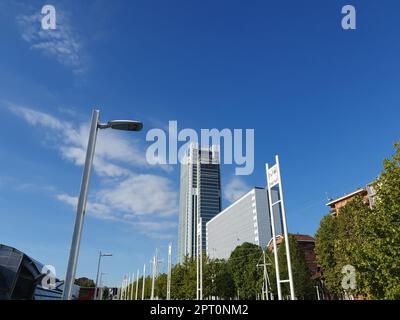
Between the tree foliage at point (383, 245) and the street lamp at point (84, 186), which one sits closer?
the street lamp at point (84, 186)

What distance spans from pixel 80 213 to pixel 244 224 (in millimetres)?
147517

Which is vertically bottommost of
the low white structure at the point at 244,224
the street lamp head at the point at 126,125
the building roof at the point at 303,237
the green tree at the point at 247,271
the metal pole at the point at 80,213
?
the metal pole at the point at 80,213

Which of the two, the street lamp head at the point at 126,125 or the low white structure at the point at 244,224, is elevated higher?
the low white structure at the point at 244,224

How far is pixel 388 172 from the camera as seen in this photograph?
19.3 meters

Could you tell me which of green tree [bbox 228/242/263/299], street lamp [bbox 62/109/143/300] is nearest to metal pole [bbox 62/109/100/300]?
street lamp [bbox 62/109/143/300]

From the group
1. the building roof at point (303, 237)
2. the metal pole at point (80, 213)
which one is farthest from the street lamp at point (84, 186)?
the building roof at point (303, 237)

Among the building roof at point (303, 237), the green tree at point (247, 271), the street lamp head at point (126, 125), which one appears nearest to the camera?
the street lamp head at point (126, 125)

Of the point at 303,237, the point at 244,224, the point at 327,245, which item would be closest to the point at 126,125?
the point at 327,245

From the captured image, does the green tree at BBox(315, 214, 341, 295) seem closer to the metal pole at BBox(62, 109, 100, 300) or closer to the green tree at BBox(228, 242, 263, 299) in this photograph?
the green tree at BBox(228, 242, 263, 299)

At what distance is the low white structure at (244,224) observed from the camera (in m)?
138

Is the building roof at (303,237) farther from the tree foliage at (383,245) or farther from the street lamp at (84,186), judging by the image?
the street lamp at (84,186)
